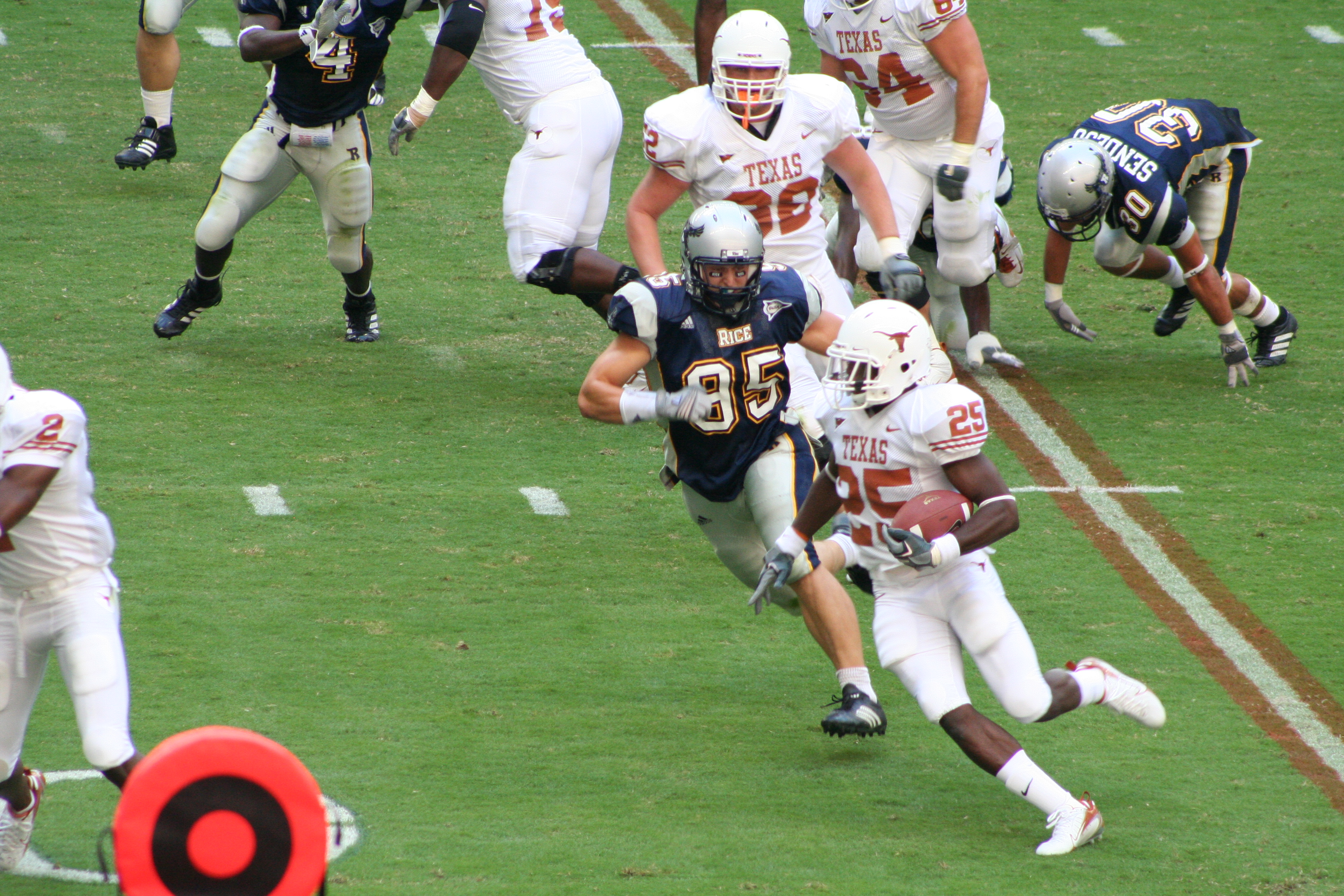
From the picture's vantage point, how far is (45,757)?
14.2 feet

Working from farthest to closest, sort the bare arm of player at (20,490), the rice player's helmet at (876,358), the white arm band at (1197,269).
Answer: the white arm band at (1197,269) < the rice player's helmet at (876,358) < the bare arm of player at (20,490)

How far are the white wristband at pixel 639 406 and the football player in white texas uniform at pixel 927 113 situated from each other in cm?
244

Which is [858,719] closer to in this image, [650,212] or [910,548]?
[910,548]

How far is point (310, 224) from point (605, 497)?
3693 mm

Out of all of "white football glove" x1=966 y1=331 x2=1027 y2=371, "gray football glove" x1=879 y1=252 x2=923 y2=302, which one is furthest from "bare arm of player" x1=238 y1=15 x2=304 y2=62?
"white football glove" x1=966 y1=331 x2=1027 y2=371

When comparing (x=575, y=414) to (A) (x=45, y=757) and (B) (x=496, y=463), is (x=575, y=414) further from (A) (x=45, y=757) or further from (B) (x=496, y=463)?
(A) (x=45, y=757)

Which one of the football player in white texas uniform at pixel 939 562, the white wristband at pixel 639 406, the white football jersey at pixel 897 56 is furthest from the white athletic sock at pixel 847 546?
the white football jersey at pixel 897 56

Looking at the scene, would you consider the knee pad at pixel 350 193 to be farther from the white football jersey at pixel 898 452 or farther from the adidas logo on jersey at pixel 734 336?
the white football jersey at pixel 898 452

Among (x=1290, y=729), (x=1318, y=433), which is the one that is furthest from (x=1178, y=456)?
(x=1290, y=729)

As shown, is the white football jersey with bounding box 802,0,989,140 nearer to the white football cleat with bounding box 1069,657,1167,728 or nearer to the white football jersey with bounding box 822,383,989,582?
the white football jersey with bounding box 822,383,989,582

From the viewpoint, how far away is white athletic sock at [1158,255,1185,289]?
24.3ft

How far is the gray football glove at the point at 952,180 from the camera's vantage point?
664 centimetres

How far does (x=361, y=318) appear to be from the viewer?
765 centimetres

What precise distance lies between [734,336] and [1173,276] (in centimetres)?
352
